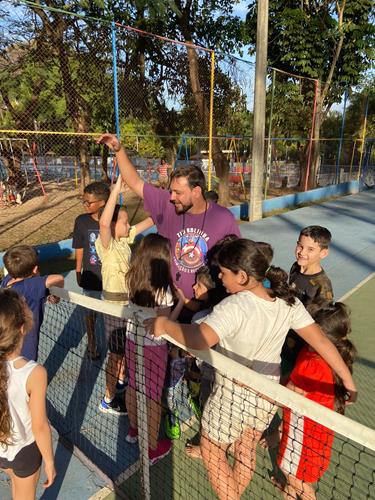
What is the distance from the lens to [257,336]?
191cm

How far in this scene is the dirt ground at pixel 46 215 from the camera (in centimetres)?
915

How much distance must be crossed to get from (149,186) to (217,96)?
33.7ft

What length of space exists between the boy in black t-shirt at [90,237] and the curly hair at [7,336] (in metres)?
1.67

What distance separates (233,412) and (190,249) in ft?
3.89

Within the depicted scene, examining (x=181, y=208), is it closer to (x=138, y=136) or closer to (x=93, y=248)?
(x=93, y=248)

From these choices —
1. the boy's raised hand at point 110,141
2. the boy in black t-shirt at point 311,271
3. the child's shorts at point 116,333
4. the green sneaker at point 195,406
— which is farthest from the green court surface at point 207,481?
the boy's raised hand at point 110,141

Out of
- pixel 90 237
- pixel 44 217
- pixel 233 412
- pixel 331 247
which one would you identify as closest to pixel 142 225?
pixel 90 237

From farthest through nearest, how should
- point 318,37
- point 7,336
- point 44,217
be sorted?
point 318,37 < point 44,217 < point 7,336

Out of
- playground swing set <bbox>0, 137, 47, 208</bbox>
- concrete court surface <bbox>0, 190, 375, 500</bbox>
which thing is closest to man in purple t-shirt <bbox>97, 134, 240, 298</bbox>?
concrete court surface <bbox>0, 190, 375, 500</bbox>

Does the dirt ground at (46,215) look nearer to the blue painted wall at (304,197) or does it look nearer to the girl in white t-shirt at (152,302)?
the blue painted wall at (304,197)

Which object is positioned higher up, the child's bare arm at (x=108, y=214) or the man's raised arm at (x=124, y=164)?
the man's raised arm at (x=124, y=164)

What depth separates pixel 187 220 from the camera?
2.84 meters

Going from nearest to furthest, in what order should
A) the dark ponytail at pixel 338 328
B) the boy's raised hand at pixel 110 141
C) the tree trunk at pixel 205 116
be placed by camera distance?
the dark ponytail at pixel 338 328 < the boy's raised hand at pixel 110 141 < the tree trunk at pixel 205 116

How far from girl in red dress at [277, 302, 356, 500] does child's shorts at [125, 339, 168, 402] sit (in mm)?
830
